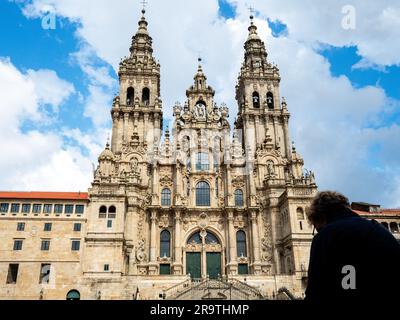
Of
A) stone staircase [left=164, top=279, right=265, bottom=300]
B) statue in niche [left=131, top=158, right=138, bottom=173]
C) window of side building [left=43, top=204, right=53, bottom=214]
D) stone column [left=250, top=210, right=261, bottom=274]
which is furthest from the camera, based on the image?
statue in niche [left=131, top=158, right=138, bottom=173]

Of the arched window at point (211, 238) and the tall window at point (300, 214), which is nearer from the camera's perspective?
the tall window at point (300, 214)

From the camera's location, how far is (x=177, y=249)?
151ft

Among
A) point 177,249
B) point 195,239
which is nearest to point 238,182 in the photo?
point 195,239

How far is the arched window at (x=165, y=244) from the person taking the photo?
4703 cm

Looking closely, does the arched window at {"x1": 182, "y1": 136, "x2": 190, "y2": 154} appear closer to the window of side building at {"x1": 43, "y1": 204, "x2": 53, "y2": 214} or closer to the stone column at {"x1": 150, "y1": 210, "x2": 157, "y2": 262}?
the stone column at {"x1": 150, "y1": 210, "x2": 157, "y2": 262}

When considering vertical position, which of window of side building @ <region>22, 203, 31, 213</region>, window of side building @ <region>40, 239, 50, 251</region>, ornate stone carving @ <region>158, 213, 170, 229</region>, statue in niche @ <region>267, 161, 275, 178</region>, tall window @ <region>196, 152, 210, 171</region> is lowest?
window of side building @ <region>40, 239, 50, 251</region>

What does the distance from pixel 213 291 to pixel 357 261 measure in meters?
35.7

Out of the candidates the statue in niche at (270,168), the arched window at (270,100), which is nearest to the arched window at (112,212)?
the statue in niche at (270,168)

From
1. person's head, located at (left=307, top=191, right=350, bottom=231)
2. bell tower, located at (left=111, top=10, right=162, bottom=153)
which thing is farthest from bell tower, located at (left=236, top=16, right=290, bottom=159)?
person's head, located at (left=307, top=191, right=350, bottom=231)

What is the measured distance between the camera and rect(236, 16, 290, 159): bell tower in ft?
179

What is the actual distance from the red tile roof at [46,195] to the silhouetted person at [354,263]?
1573 inches

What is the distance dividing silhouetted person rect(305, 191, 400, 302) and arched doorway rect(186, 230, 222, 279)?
1741 inches

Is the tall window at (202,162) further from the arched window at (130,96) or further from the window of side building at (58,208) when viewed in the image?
the window of side building at (58,208)
